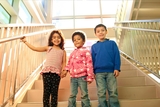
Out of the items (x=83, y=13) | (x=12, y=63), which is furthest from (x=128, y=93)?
(x=83, y=13)

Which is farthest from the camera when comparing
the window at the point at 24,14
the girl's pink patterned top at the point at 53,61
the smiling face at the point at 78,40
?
the window at the point at 24,14

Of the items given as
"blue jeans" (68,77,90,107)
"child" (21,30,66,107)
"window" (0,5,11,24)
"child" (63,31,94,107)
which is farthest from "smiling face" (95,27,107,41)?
"window" (0,5,11,24)

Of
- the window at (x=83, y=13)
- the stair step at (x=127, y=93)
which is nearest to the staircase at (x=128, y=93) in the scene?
the stair step at (x=127, y=93)

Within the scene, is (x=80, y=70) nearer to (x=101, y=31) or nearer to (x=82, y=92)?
(x=82, y=92)

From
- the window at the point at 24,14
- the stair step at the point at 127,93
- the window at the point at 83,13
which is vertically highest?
the window at the point at 83,13

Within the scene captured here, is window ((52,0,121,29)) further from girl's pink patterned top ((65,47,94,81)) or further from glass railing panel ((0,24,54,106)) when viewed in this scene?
girl's pink patterned top ((65,47,94,81))

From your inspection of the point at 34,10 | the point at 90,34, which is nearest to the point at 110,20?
the point at 90,34

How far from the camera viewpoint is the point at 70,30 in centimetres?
620

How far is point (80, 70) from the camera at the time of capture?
1.96 metres

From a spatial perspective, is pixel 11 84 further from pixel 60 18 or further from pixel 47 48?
pixel 60 18

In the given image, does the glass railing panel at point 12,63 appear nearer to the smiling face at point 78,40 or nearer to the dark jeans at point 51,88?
the dark jeans at point 51,88

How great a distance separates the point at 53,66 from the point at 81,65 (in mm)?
293

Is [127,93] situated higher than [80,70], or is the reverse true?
[80,70]

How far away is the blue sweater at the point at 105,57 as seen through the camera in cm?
201
